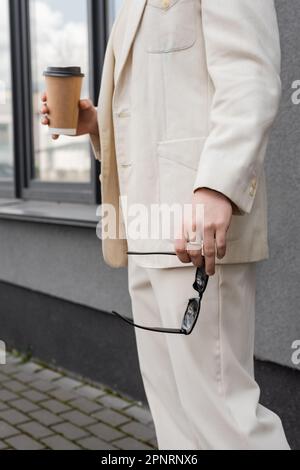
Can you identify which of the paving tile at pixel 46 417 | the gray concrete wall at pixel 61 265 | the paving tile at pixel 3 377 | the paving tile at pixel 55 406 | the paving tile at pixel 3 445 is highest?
the gray concrete wall at pixel 61 265

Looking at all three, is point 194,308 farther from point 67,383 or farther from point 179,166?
point 67,383

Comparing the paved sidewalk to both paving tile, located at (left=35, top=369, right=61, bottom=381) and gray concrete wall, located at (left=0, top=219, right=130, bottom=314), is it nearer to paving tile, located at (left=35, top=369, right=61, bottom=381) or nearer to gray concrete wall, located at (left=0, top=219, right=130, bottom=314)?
paving tile, located at (left=35, top=369, right=61, bottom=381)

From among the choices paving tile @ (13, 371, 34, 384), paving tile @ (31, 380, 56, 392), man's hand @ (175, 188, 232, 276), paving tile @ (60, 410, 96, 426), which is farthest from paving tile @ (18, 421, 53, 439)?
man's hand @ (175, 188, 232, 276)

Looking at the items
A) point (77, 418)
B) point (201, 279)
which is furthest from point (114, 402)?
point (201, 279)

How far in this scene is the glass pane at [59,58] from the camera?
4.25 m

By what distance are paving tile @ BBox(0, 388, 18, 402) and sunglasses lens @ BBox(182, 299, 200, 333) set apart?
228 cm

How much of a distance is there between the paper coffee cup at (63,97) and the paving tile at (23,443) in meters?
1.59

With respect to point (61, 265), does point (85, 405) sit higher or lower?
lower

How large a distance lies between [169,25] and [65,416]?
7.37 ft

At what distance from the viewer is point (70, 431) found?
3.11 m

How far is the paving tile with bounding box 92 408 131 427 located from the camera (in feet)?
10.5

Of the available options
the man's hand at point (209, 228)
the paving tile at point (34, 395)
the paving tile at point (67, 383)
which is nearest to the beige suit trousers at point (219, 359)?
the man's hand at point (209, 228)

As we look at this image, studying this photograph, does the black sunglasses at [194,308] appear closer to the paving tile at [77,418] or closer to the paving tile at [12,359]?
the paving tile at [77,418]

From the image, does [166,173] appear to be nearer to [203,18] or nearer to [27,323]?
[203,18]
